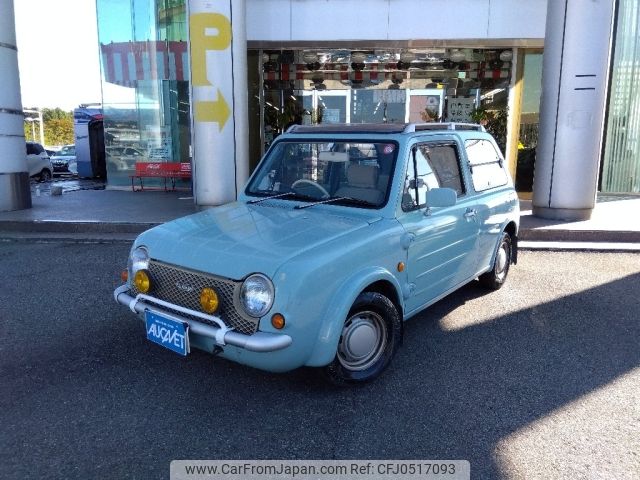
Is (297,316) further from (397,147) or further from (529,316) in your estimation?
(529,316)

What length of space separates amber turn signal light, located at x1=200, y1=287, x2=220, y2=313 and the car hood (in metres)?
0.12

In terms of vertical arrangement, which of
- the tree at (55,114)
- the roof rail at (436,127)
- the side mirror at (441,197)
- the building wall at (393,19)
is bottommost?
the side mirror at (441,197)

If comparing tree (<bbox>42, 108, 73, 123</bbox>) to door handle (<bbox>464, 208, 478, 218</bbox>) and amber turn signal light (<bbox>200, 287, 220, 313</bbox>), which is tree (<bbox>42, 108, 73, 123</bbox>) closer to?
door handle (<bbox>464, 208, 478, 218</bbox>)

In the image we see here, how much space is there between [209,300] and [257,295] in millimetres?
334

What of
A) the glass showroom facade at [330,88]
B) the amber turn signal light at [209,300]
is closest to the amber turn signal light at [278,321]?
the amber turn signal light at [209,300]

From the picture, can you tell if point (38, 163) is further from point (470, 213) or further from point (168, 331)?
point (470, 213)

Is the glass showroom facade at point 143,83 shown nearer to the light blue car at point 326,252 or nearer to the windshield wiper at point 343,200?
the light blue car at point 326,252

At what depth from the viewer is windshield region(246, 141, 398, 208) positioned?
3820 millimetres

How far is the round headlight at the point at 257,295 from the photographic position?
289 centimetres

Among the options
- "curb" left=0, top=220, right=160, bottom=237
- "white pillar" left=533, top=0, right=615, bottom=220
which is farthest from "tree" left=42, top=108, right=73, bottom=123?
"white pillar" left=533, top=0, right=615, bottom=220

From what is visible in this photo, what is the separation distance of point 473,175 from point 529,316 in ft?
4.75

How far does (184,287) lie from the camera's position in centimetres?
322

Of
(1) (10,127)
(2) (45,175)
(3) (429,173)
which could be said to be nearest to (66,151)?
(2) (45,175)

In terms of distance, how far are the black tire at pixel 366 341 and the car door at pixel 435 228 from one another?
346mm
